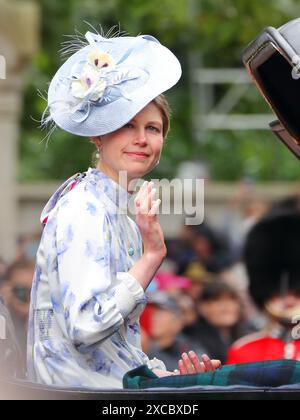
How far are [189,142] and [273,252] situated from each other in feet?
24.3

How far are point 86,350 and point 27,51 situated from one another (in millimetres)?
10525

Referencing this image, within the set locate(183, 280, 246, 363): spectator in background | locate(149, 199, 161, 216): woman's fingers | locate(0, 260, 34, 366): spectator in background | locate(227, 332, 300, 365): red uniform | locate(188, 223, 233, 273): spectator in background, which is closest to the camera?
locate(149, 199, 161, 216): woman's fingers

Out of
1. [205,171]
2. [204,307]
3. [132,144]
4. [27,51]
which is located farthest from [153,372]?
[205,171]

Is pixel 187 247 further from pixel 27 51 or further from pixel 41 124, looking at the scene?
pixel 41 124

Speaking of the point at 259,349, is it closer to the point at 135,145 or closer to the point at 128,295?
the point at 135,145

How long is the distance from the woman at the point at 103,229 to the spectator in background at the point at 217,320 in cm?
464

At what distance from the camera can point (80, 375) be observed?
4.33 meters

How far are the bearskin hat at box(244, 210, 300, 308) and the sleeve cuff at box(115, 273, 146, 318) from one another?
5.41 metres

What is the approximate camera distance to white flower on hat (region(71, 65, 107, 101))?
4.46m

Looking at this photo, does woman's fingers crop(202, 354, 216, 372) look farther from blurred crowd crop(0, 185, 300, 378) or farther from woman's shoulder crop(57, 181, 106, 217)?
blurred crowd crop(0, 185, 300, 378)

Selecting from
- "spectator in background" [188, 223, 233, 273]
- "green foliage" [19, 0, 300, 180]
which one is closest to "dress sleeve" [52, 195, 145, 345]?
"spectator in background" [188, 223, 233, 273]

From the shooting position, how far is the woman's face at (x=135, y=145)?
14.7 ft

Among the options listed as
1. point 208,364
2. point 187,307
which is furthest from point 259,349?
point 208,364

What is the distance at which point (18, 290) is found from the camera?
27.3 feet
